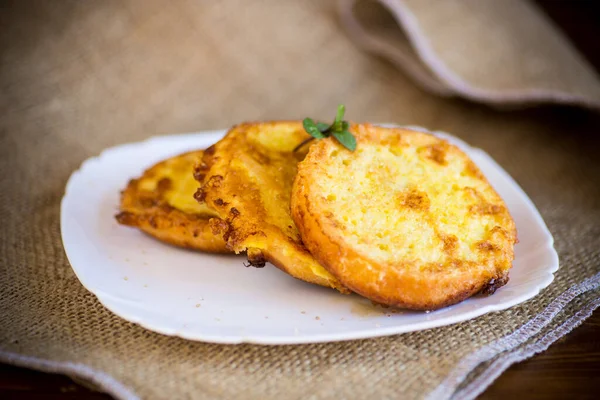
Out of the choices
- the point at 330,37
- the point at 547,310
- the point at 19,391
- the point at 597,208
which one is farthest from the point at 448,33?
the point at 19,391

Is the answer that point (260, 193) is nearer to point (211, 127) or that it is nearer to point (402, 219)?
point (402, 219)

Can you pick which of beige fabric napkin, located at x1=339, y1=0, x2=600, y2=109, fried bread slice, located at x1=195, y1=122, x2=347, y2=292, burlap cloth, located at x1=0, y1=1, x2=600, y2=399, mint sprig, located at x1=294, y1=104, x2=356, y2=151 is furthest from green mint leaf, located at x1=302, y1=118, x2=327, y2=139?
beige fabric napkin, located at x1=339, y1=0, x2=600, y2=109

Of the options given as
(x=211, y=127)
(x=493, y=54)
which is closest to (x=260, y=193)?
(x=211, y=127)

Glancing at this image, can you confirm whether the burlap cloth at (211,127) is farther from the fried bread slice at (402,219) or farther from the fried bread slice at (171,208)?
the fried bread slice at (171,208)

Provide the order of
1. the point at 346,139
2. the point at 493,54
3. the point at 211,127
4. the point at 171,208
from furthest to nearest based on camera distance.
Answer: the point at 211,127 → the point at 493,54 → the point at 171,208 → the point at 346,139

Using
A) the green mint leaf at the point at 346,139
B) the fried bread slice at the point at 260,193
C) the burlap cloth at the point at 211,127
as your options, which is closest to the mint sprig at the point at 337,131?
the green mint leaf at the point at 346,139

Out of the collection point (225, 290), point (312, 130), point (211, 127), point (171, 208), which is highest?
point (312, 130)
